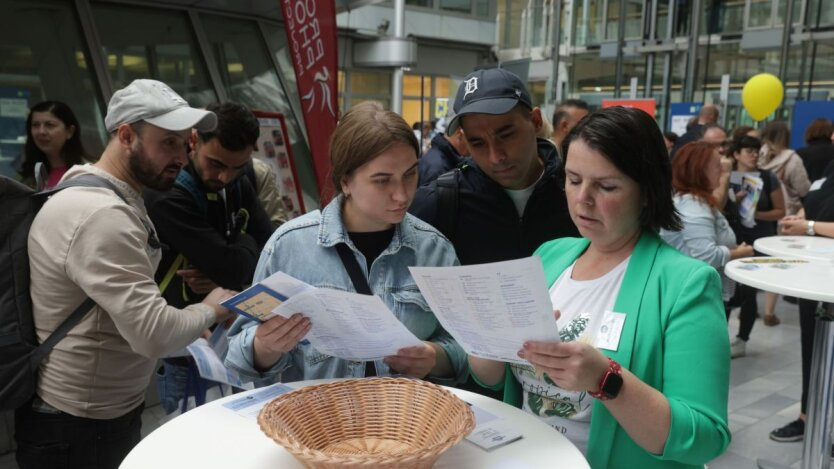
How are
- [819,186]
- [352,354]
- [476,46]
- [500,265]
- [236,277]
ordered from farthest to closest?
1. [476,46]
2. [819,186]
3. [236,277]
4. [352,354]
5. [500,265]

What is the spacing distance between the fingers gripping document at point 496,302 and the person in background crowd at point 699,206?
Answer: 3065 millimetres

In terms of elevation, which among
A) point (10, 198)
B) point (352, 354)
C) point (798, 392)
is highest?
point (10, 198)

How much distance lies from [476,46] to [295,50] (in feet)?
45.4

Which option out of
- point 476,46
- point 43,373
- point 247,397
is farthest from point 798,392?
point 476,46

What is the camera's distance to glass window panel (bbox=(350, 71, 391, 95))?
14156 millimetres

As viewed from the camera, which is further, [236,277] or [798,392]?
[798,392]

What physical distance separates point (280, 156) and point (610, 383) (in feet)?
14.6

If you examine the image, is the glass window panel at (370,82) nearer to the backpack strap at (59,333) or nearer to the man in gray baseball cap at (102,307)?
the man in gray baseball cap at (102,307)

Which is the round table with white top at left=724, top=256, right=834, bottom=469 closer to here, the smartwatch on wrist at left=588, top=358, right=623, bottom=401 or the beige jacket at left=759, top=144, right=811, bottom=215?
the smartwatch on wrist at left=588, top=358, right=623, bottom=401

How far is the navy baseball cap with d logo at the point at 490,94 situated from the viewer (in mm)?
2037

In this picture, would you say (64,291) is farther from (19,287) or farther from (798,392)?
(798,392)

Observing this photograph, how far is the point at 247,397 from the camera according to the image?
1574 mm

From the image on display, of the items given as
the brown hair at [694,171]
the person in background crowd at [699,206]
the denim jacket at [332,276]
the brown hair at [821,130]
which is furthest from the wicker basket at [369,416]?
the brown hair at [821,130]

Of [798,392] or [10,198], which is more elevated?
[10,198]
